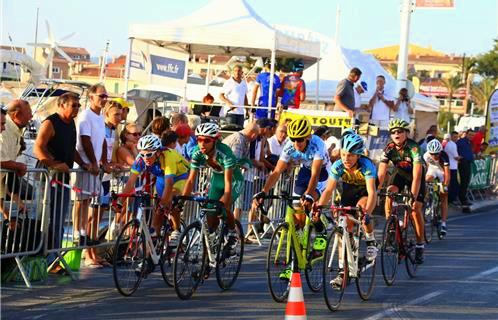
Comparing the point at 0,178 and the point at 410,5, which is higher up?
the point at 410,5

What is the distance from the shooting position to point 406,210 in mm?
13086

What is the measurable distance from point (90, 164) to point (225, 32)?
409 inches

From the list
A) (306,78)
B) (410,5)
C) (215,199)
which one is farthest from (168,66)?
(215,199)

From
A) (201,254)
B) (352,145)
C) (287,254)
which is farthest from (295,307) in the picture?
(352,145)

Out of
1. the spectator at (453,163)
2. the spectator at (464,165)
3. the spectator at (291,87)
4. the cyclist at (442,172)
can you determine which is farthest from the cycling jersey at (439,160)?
the spectator at (464,165)

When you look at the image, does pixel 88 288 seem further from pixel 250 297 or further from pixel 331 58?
pixel 331 58

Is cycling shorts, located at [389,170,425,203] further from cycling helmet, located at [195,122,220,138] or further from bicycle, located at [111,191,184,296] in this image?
bicycle, located at [111,191,184,296]

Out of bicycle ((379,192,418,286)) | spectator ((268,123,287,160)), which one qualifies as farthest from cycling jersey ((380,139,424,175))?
spectator ((268,123,287,160))

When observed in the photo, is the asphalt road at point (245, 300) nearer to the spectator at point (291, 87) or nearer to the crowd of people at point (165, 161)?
the crowd of people at point (165, 161)

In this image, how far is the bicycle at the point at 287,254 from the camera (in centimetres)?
1052

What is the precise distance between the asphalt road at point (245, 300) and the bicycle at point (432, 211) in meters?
4.41

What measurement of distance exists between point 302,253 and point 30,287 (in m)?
2.91

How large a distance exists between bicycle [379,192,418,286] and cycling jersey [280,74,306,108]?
8.33 meters

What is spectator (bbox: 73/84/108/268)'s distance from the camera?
1199cm
